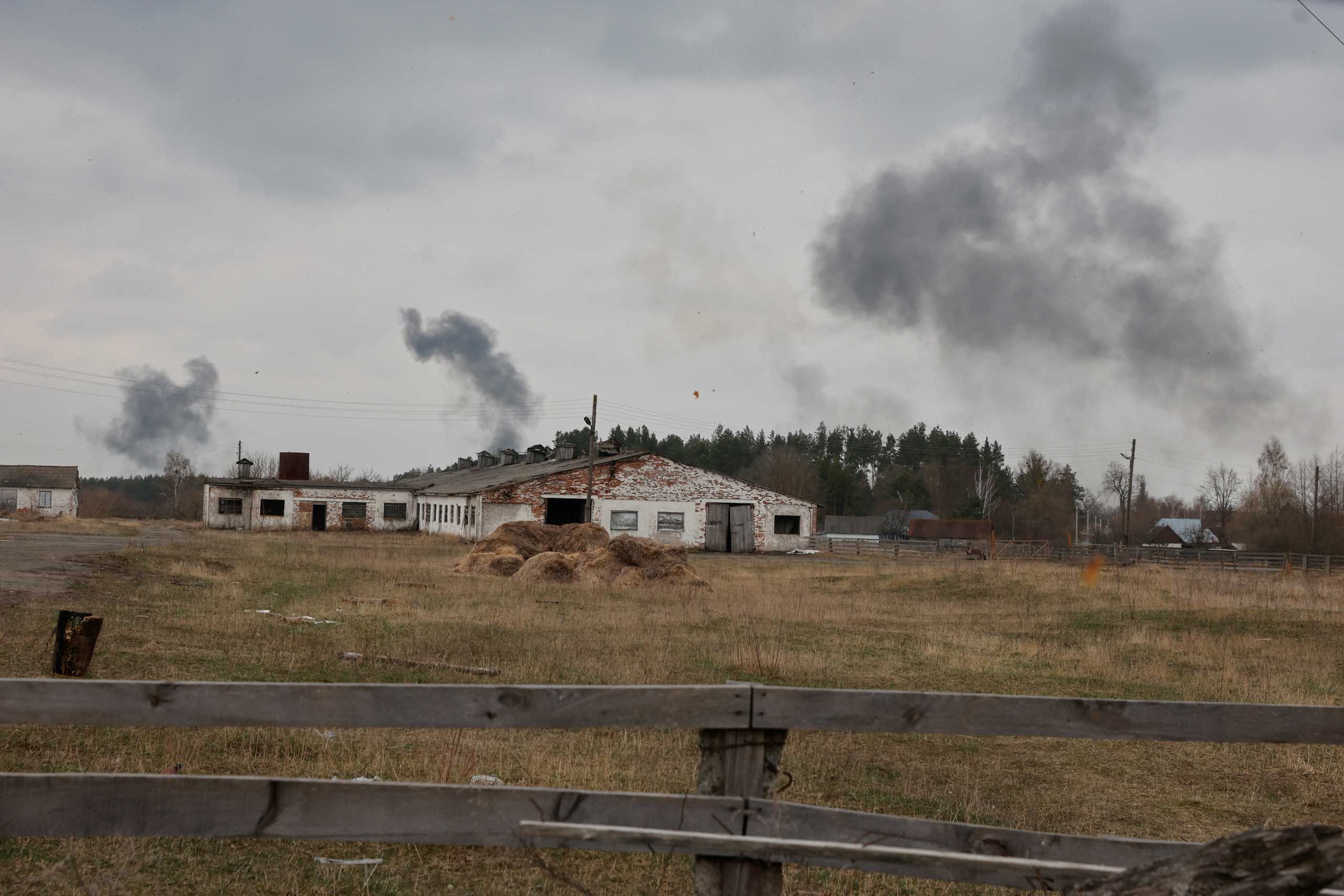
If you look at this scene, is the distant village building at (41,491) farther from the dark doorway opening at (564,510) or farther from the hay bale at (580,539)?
the hay bale at (580,539)

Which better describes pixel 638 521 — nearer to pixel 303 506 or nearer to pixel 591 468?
pixel 591 468

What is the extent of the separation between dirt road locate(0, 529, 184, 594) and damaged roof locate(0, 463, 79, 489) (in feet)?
146

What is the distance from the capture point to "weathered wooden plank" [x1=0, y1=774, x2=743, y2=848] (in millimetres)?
3793

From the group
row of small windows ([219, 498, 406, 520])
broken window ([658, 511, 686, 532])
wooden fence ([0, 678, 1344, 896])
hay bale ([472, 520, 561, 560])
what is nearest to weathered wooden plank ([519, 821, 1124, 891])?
wooden fence ([0, 678, 1344, 896])

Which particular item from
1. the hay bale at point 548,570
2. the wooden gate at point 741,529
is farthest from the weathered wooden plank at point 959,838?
the wooden gate at point 741,529

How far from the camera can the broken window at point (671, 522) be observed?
2095 inches

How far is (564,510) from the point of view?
53125mm

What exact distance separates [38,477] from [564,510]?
5418 centimetres

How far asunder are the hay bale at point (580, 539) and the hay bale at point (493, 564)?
4.75 metres

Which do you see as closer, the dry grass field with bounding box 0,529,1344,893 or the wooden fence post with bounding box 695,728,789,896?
the wooden fence post with bounding box 695,728,789,896

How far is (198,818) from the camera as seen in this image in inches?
149

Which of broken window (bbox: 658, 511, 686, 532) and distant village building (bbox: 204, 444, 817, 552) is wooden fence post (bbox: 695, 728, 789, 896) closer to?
distant village building (bbox: 204, 444, 817, 552)

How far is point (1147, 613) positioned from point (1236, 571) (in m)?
21.3

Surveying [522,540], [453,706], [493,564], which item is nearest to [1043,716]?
[453,706]
